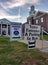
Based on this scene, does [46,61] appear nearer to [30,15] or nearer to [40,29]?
[40,29]

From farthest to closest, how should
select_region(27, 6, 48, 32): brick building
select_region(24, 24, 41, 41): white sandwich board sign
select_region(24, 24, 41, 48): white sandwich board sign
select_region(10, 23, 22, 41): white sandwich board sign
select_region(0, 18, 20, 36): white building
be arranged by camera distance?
select_region(27, 6, 48, 32): brick building, select_region(0, 18, 20, 36): white building, select_region(10, 23, 22, 41): white sandwich board sign, select_region(24, 24, 41, 41): white sandwich board sign, select_region(24, 24, 41, 48): white sandwich board sign

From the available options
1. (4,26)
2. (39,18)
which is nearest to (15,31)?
(4,26)

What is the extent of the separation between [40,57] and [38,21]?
5258 cm

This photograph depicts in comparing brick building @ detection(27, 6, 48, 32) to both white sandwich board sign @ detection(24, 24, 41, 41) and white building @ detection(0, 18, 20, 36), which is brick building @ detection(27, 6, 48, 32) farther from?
white sandwich board sign @ detection(24, 24, 41, 41)

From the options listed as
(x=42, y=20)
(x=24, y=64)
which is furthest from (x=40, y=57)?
(x=42, y=20)

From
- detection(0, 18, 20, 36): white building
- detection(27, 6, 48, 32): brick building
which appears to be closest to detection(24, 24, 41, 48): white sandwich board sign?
detection(0, 18, 20, 36): white building

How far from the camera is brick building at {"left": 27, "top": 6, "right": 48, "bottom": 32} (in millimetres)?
61994

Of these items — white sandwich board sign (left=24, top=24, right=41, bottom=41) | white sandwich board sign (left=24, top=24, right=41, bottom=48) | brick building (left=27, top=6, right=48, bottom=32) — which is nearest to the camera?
white sandwich board sign (left=24, top=24, right=41, bottom=48)

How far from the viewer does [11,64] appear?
12617 mm

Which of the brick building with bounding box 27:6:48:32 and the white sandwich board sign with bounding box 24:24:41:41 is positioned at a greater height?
the brick building with bounding box 27:6:48:32

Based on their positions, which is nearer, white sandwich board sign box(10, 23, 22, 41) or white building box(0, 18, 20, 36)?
white sandwich board sign box(10, 23, 22, 41)

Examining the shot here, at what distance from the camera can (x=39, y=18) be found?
6581cm

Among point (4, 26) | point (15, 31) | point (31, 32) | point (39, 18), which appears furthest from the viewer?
point (39, 18)

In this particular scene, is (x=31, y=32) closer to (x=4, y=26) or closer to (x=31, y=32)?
(x=31, y=32)
